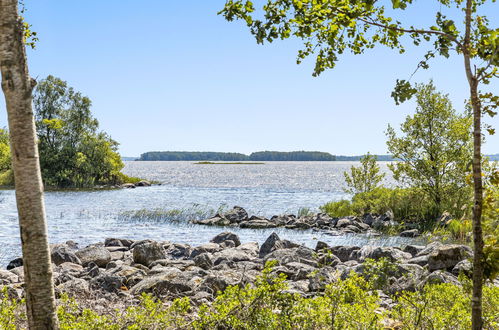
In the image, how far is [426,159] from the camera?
22156 millimetres

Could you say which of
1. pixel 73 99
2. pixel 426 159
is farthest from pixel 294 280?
pixel 73 99

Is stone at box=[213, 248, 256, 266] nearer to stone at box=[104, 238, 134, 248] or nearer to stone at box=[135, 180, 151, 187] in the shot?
stone at box=[104, 238, 134, 248]

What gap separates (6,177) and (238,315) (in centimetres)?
6204

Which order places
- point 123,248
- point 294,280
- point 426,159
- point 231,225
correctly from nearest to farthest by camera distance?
point 294,280
point 123,248
point 426,159
point 231,225

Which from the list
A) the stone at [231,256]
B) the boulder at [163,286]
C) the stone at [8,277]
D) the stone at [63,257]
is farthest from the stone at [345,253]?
the stone at [8,277]

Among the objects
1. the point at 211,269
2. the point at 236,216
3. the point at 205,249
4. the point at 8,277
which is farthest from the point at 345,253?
the point at 236,216

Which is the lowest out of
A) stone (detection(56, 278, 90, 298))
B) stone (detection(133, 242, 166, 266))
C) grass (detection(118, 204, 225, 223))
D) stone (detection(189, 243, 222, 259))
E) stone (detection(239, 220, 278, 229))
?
stone (detection(239, 220, 278, 229))

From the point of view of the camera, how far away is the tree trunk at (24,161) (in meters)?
4.05

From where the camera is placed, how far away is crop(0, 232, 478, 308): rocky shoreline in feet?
28.3

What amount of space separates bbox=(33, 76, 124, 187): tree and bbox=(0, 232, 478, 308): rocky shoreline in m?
45.2

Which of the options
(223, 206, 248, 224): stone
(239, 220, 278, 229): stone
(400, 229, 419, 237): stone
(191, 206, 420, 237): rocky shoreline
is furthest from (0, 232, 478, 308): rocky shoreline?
(223, 206, 248, 224): stone

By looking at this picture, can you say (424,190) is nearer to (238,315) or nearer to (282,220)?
(282,220)

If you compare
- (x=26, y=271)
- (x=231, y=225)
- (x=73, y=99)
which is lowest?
(x=231, y=225)

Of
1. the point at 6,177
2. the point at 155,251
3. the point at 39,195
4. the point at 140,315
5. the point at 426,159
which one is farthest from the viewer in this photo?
the point at 6,177
